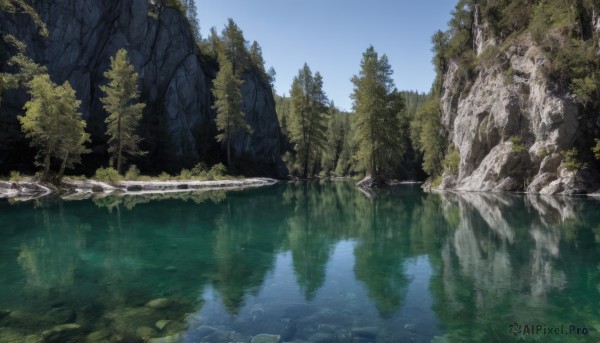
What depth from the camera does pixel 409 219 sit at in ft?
74.8

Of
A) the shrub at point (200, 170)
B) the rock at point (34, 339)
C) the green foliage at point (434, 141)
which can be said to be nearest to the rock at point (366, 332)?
the rock at point (34, 339)

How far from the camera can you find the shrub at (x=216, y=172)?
55.2 meters

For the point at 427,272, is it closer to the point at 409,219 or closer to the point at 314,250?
the point at 314,250

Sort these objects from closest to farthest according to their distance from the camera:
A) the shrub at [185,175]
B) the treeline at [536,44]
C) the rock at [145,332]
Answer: the rock at [145,332] → the treeline at [536,44] → the shrub at [185,175]

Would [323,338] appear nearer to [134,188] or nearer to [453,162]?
[134,188]

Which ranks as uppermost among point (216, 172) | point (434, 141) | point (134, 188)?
point (434, 141)

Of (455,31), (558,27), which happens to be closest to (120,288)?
(558,27)

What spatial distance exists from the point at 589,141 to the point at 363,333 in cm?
3897

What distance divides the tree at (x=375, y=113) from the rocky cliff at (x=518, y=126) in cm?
895

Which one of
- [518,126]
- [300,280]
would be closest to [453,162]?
[518,126]

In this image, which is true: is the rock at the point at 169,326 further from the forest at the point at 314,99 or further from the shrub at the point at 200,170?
the shrub at the point at 200,170

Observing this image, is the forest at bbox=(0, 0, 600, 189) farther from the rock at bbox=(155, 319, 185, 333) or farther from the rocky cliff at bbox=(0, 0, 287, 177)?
the rock at bbox=(155, 319, 185, 333)

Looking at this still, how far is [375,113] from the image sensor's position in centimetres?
5006

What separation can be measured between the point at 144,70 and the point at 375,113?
3730 centimetres
